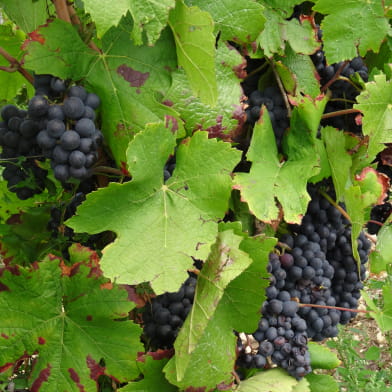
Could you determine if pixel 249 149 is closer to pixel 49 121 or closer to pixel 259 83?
pixel 259 83

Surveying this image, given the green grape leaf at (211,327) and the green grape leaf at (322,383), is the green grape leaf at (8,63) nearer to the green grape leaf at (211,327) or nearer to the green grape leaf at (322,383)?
the green grape leaf at (211,327)

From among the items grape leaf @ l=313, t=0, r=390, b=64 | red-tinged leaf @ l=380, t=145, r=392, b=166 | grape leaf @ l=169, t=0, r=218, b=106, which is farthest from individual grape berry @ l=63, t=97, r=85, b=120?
red-tinged leaf @ l=380, t=145, r=392, b=166

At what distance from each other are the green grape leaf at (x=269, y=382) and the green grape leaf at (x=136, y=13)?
2.70ft

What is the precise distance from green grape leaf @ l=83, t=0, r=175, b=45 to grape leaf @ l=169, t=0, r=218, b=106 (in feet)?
0.24

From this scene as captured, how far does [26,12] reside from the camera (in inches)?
45.4

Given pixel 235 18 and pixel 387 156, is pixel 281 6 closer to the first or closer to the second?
pixel 235 18

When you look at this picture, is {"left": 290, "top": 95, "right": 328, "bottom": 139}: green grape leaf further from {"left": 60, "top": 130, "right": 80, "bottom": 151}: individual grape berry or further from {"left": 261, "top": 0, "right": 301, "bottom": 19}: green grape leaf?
{"left": 60, "top": 130, "right": 80, "bottom": 151}: individual grape berry

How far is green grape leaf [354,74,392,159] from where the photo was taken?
125 centimetres

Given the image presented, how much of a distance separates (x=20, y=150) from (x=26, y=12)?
35 centimetres

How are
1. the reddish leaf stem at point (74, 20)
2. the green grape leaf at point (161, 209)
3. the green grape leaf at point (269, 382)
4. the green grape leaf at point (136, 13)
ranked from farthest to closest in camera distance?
the green grape leaf at point (269, 382), the reddish leaf stem at point (74, 20), the green grape leaf at point (161, 209), the green grape leaf at point (136, 13)

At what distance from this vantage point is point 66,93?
0.99 meters

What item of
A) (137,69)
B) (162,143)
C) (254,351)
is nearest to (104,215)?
(162,143)

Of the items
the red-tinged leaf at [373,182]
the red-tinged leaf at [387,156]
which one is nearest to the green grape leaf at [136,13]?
the red-tinged leaf at [373,182]

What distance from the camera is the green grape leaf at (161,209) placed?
0.94m
